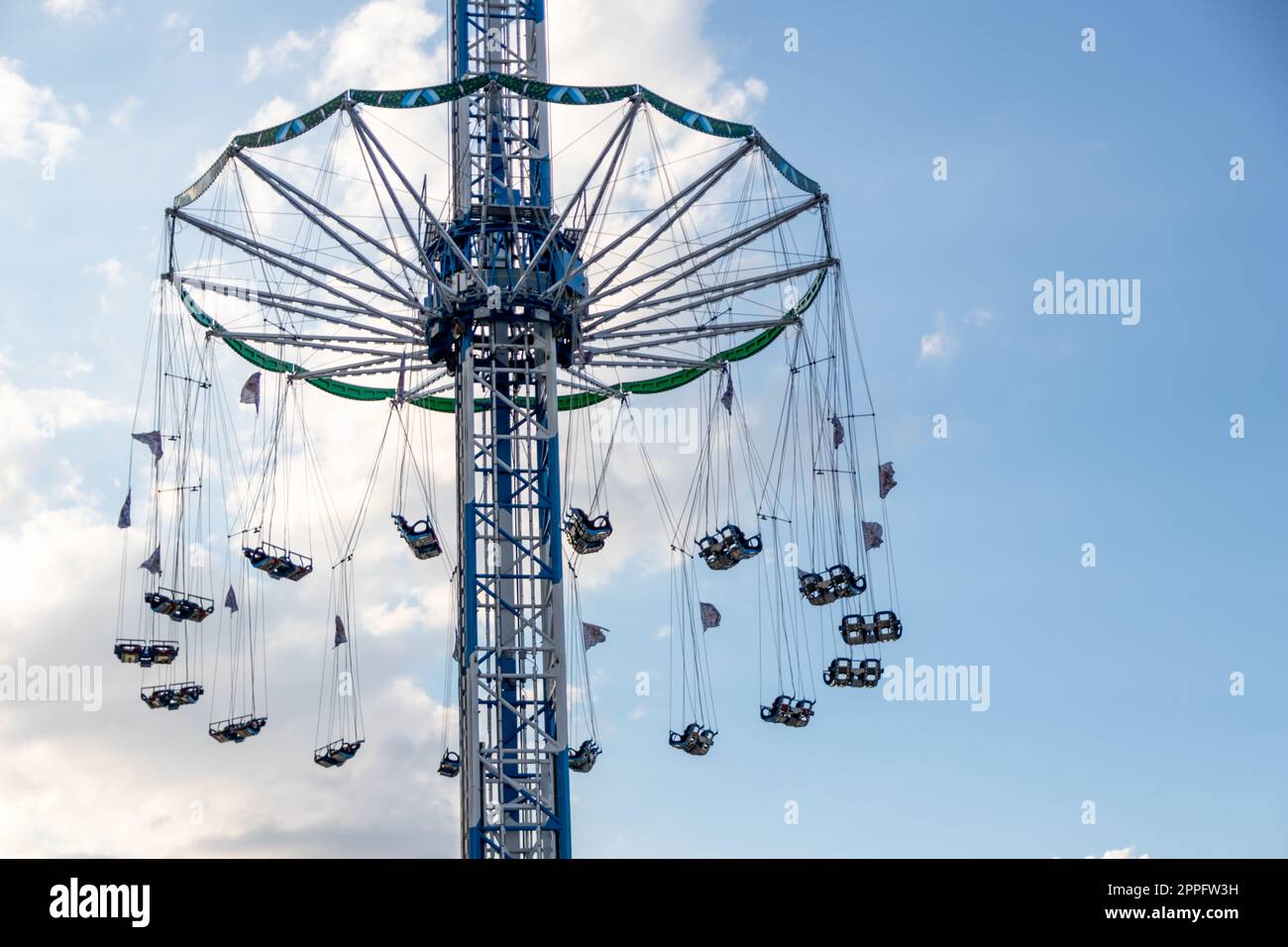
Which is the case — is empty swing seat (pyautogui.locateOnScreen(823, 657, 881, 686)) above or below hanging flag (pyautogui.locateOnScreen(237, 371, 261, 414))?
below

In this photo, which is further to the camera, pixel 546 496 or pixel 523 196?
pixel 523 196

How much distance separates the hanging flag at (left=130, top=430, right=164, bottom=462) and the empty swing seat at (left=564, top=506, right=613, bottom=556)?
11183 mm

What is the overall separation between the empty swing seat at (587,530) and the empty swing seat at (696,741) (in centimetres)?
581

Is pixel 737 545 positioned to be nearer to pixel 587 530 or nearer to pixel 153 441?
pixel 587 530

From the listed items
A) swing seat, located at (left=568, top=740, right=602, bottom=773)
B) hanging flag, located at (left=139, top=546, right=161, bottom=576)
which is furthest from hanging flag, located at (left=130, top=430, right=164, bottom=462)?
swing seat, located at (left=568, top=740, right=602, bottom=773)

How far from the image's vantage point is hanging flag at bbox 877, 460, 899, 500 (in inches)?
1777

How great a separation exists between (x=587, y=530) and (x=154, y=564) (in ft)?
37.9

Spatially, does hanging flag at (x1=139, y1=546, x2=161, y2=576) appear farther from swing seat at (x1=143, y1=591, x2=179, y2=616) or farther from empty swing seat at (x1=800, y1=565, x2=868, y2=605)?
empty swing seat at (x1=800, y1=565, x2=868, y2=605)
